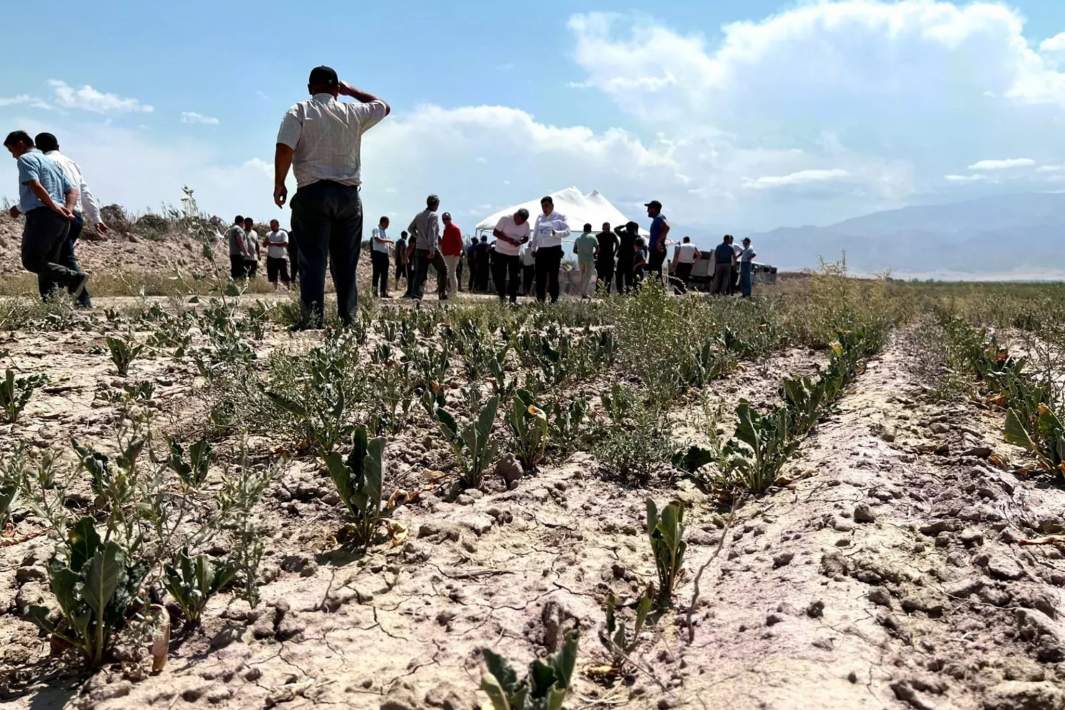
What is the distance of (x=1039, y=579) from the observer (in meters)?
1.95

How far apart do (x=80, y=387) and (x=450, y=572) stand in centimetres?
259

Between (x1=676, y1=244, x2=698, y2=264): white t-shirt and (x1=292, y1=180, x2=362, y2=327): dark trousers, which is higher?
(x1=676, y1=244, x2=698, y2=264): white t-shirt

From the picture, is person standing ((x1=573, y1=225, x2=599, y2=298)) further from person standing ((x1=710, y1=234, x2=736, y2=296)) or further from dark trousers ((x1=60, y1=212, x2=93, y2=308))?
dark trousers ((x1=60, y1=212, x2=93, y2=308))

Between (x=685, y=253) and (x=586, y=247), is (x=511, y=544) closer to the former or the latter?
(x=586, y=247)

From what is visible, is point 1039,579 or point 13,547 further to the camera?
point 13,547

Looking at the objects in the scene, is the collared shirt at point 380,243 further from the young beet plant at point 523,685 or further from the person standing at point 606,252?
the young beet plant at point 523,685

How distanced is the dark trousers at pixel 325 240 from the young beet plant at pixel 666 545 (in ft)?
11.8

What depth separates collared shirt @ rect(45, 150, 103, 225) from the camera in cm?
618

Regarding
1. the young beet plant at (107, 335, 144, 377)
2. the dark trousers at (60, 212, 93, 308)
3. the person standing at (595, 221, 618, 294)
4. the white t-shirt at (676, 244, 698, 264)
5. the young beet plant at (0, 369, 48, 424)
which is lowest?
the young beet plant at (0, 369, 48, 424)

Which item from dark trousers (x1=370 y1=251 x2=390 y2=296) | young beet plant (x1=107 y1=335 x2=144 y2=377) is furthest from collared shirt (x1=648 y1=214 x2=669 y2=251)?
young beet plant (x1=107 y1=335 x2=144 y2=377)

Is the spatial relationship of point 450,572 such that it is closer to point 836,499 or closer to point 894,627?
point 894,627

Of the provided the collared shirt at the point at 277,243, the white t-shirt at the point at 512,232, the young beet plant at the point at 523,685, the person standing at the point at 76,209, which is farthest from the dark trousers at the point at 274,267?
the young beet plant at the point at 523,685

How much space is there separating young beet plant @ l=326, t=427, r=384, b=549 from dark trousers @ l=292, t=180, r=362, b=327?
3.04 m

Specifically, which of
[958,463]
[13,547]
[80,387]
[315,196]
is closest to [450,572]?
[13,547]
